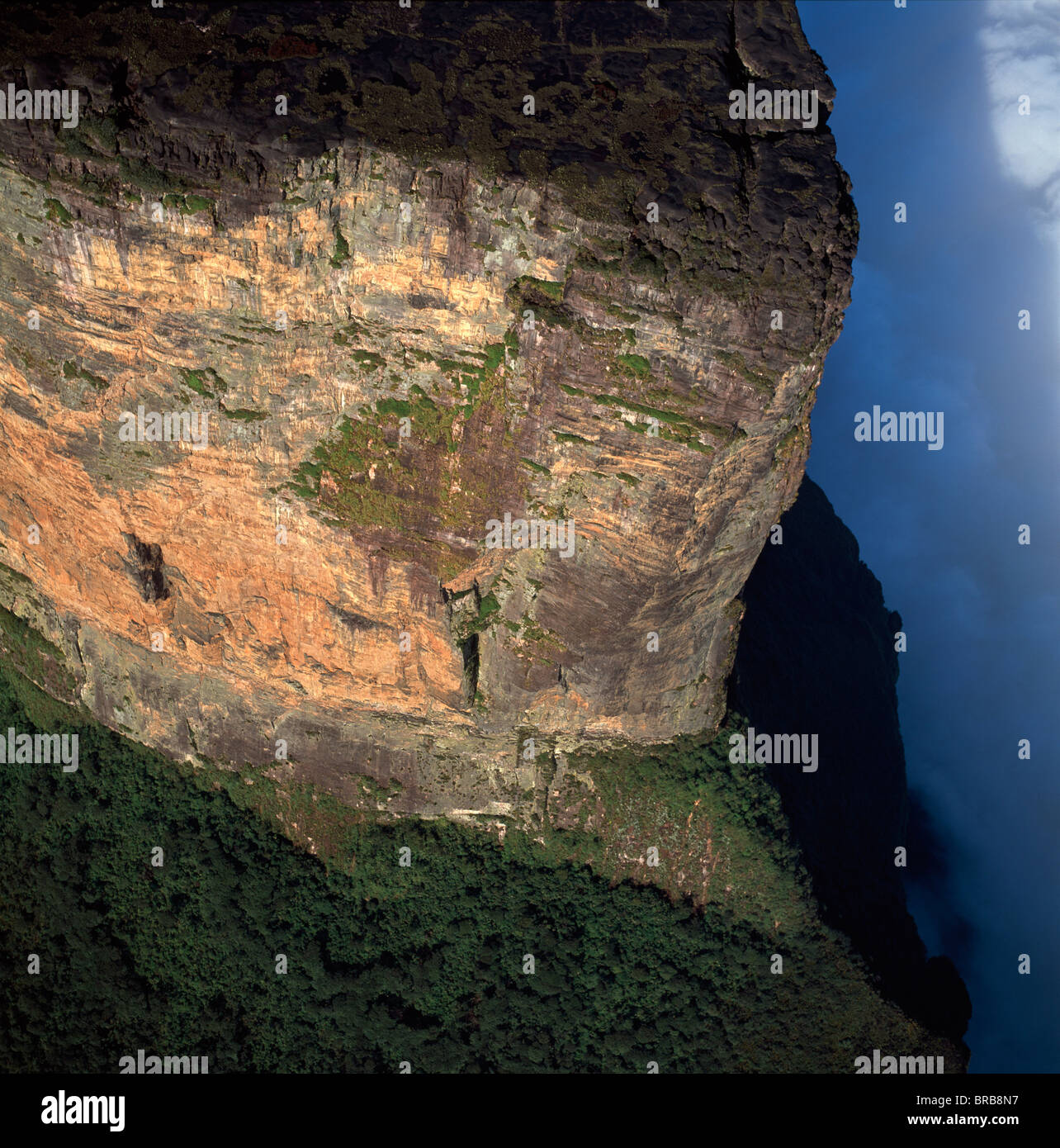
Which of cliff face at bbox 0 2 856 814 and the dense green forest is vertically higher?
cliff face at bbox 0 2 856 814

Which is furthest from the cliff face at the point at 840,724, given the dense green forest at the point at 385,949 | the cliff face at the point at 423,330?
the cliff face at the point at 423,330

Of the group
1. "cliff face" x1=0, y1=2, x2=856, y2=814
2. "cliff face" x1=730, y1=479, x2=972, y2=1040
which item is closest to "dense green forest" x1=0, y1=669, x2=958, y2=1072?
"cliff face" x1=730, y1=479, x2=972, y2=1040

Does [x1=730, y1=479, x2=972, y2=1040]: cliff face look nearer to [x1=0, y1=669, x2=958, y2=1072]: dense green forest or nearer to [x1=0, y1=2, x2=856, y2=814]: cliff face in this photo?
[x1=0, y1=669, x2=958, y2=1072]: dense green forest

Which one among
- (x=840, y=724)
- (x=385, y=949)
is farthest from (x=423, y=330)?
(x=840, y=724)

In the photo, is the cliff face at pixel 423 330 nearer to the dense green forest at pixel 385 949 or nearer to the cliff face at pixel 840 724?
the dense green forest at pixel 385 949

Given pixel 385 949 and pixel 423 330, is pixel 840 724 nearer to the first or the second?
pixel 385 949

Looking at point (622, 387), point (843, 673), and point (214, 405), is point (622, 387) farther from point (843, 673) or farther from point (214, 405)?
point (843, 673)
